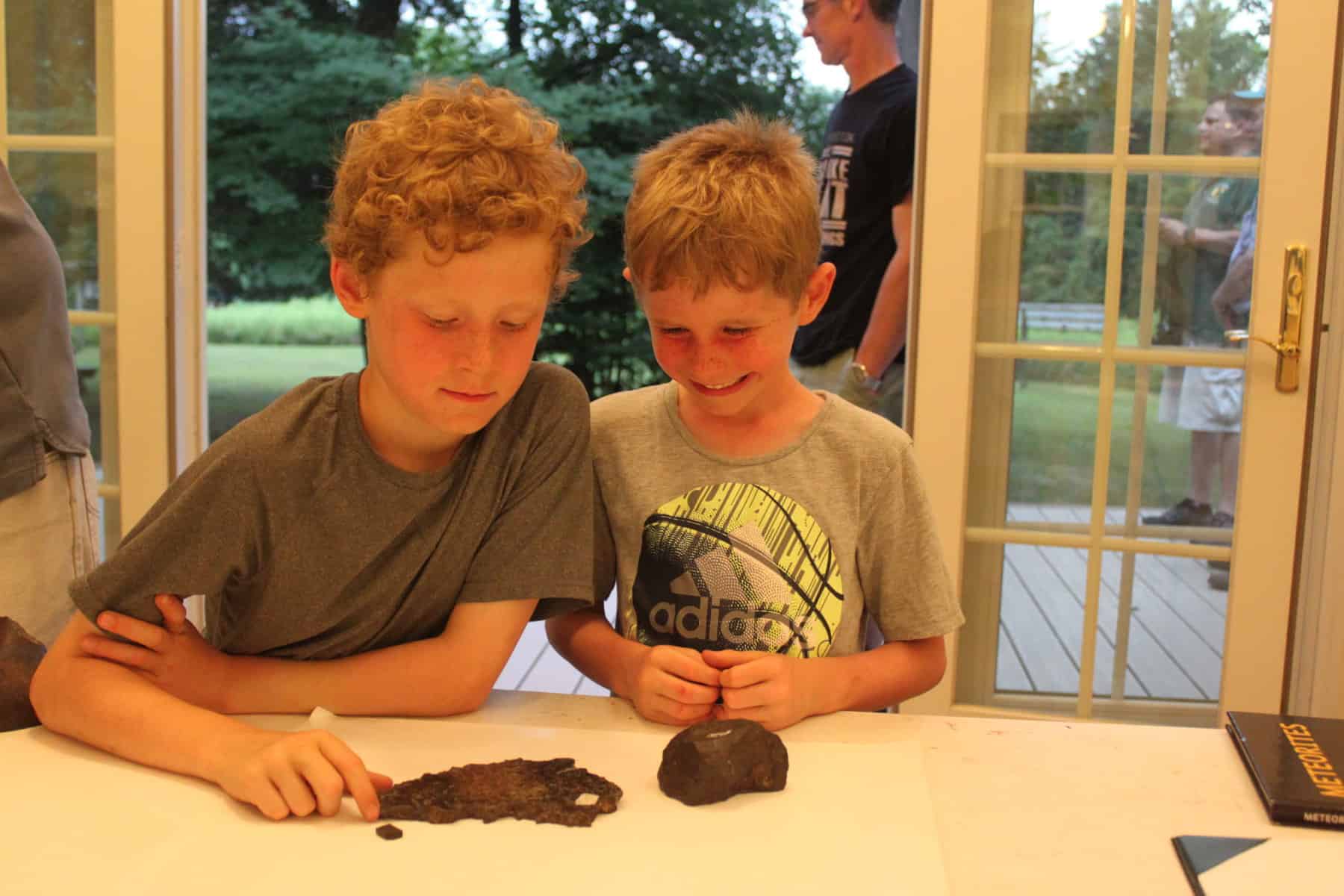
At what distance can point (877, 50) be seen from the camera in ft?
9.49

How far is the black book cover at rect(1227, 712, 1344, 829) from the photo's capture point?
3.38 feet

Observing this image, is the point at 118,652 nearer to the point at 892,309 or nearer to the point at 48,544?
the point at 48,544

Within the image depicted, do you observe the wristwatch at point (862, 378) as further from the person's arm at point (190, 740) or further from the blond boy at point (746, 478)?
the person's arm at point (190, 740)

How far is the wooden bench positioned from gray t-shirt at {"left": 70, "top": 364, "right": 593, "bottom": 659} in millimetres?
1527

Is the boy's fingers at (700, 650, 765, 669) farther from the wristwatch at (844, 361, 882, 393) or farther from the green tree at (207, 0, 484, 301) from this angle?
the green tree at (207, 0, 484, 301)

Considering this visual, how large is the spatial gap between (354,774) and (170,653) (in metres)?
0.31

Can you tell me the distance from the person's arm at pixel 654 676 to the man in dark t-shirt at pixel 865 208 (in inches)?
61.4

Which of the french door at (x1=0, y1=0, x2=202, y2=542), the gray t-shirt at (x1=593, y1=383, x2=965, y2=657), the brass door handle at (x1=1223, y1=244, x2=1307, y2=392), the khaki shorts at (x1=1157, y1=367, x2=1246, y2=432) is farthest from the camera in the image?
the french door at (x1=0, y1=0, x2=202, y2=542)

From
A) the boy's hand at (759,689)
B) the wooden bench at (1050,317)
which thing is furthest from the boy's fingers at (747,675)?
the wooden bench at (1050,317)

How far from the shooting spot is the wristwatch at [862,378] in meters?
2.81

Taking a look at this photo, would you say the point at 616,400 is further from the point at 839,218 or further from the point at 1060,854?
the point at 839,218

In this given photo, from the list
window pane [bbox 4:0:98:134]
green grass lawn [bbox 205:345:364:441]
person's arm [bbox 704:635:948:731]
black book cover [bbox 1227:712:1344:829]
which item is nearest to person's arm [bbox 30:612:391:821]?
person's arm [bbox 704:635:948:731]

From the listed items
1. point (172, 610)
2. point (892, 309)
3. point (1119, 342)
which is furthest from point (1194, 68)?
point (172, 610)

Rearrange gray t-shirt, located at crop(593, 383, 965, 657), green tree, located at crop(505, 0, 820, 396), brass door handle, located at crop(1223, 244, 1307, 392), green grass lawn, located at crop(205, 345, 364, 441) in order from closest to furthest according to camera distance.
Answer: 1. gray t-shirt, located at crop(593, 383, 965, 657)
2. brass door handle, located at crop(1223, 244, 1307, 392)
3. green tree, located at crop(505, 0, 820, 396)
4. green grass lawn, located at crop(205, 345, 364, 441)
